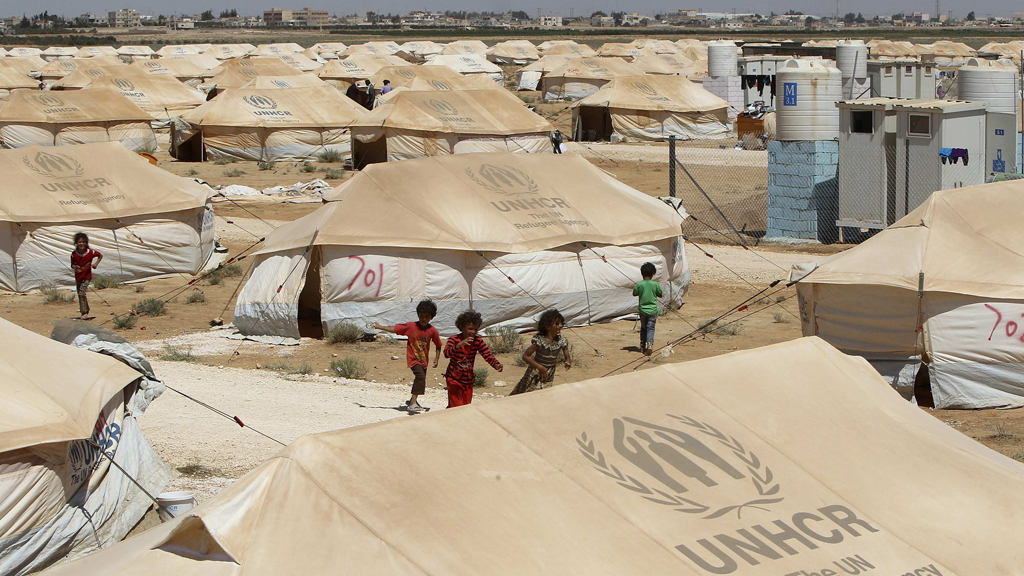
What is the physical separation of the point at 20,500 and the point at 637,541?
14.1 ft

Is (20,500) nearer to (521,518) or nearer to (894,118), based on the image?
(521,518)

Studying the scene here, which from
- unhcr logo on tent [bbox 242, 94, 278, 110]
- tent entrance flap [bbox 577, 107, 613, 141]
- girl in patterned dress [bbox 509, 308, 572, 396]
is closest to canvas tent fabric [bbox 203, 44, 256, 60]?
tent entrance flap [bbox 577, 107, 613, 141]

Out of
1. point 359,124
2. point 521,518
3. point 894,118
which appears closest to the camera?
point 521,518

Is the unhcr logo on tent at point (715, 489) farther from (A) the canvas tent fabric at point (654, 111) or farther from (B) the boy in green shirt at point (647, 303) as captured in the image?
(A) the canvas tent fabric at point (654, 111)

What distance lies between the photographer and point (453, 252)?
1518 centimetres

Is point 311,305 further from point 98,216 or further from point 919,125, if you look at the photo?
point 919,125

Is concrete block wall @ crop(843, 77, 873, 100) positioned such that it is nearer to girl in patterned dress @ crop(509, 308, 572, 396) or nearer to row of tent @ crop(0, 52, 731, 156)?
row of tent @ crop(0, 52, 731, 156)

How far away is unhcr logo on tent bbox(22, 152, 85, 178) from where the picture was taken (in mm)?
19328

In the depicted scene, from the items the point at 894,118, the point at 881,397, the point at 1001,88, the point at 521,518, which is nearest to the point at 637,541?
the point at 521,518

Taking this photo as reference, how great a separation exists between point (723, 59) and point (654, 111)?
16.3 ft

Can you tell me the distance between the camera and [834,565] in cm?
556

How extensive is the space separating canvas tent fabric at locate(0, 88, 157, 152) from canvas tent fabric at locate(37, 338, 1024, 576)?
96.4 ft

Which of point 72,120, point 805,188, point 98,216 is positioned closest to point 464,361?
point 98,216

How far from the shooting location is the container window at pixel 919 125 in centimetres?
1881
